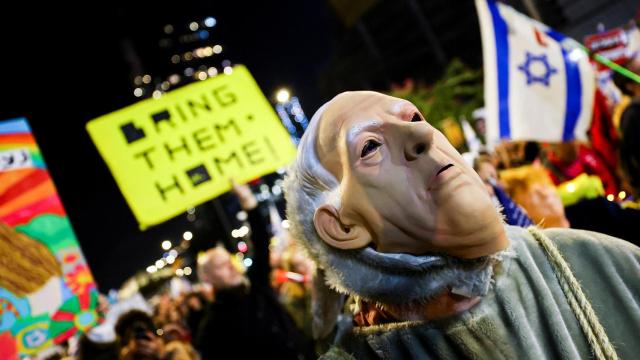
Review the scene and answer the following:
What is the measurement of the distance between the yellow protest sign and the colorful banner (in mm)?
716

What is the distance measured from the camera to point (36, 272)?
9.02 ft

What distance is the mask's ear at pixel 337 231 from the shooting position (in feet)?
3.95

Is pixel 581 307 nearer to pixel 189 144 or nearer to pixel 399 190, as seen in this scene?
pixel 399 190

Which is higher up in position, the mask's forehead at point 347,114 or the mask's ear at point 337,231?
the mask's forehead at point 347,114

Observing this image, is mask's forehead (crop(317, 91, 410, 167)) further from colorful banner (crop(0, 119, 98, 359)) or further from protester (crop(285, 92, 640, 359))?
colorful banner (crop(0, 119, 98, 359))

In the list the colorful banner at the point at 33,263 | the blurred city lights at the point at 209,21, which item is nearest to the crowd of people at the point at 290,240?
the colorful banner at the point at 33,263

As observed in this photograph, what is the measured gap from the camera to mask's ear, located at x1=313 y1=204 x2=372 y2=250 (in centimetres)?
120

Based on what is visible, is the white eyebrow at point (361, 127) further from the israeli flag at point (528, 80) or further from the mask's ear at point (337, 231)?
the israeli flag at point (528, 80)

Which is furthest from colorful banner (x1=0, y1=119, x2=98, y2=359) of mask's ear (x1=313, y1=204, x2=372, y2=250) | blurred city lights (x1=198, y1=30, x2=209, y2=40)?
blurred city lights (x1=198, y1=30, x2=209, y2=40)

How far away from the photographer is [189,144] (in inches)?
157

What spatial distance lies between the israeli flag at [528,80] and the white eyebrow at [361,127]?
2429mm

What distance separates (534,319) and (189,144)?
3325 mm

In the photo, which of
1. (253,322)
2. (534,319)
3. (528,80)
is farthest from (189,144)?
(534,319)

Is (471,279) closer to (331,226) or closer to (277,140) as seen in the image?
(331,226)
